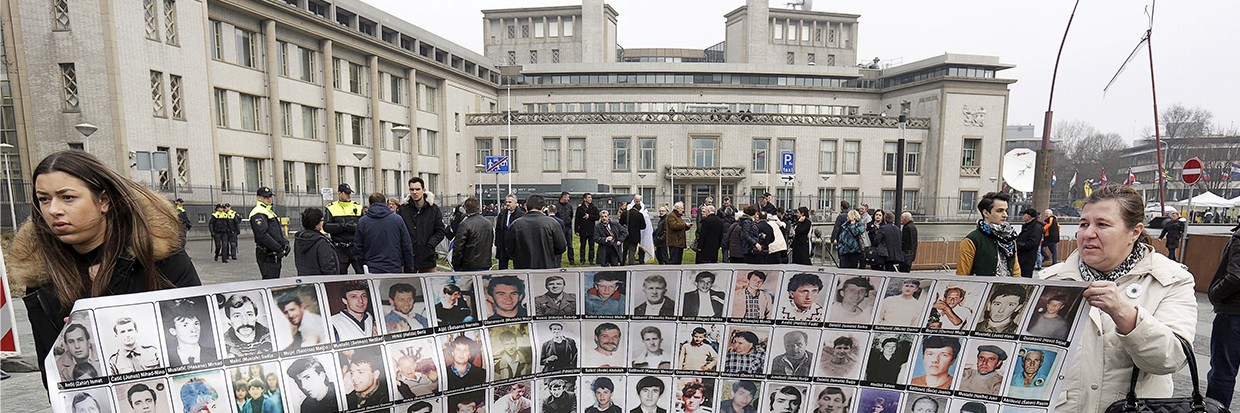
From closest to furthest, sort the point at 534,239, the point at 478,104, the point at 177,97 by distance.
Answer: the point at 534,239, the point at 177,97, the point at 478,104

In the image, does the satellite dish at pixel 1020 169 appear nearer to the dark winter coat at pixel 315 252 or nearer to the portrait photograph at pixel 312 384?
the dark winter coat at pixel 315 252

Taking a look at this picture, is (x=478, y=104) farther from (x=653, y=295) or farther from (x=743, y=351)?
(x=743, y=351)

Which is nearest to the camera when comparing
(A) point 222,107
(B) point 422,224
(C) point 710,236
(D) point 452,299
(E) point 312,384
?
(E) point 312,384

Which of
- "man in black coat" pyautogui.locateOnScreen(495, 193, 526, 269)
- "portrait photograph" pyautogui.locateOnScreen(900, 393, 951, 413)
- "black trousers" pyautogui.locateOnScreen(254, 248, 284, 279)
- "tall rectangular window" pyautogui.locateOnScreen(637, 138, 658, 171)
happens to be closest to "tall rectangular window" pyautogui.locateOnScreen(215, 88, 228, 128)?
"man in black coat" pyautogui.locateOnScreen(495, 193, 526, 269)

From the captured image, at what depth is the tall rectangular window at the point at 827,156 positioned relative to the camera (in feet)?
148

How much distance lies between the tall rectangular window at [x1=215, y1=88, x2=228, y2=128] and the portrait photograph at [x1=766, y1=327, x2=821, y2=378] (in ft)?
109

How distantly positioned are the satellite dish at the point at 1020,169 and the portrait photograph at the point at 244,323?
2563cm

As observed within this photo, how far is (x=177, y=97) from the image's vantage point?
24.5m

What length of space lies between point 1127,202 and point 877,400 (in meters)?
1.37

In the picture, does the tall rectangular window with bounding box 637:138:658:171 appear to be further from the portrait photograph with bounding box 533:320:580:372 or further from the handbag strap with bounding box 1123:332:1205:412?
the handbag strap with bounding box 1123:332:1205:412

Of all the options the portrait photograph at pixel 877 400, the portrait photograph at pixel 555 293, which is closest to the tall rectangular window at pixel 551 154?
the portrait photograph at pixel 555 293

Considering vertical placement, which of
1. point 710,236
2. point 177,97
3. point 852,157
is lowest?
point 710,236

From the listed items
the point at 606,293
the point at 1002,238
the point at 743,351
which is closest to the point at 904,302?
the point at 743,351

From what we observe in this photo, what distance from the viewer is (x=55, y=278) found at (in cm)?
185
